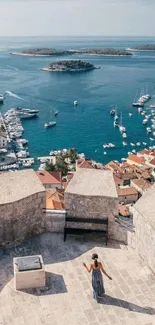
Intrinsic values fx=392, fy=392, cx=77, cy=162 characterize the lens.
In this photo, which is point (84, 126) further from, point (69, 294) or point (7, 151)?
point (69, 294)

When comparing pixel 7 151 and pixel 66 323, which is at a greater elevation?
pixel 66 323

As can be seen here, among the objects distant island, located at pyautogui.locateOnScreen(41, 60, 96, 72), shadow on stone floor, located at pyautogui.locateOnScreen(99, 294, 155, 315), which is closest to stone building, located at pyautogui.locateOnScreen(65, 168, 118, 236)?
shadow on stone floor, located at pyautogui.locateOnScreen(99, 294, 155, 315)

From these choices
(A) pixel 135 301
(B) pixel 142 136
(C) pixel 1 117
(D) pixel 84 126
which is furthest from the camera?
(C) pixel 1 117

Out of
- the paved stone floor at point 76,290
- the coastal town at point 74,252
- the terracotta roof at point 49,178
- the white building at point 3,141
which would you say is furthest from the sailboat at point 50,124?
the paved stone floor at point 76,290

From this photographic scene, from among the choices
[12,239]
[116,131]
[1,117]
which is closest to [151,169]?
[116,131]

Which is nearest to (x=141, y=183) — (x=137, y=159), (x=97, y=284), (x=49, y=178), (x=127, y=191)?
(x=127, y=191)
